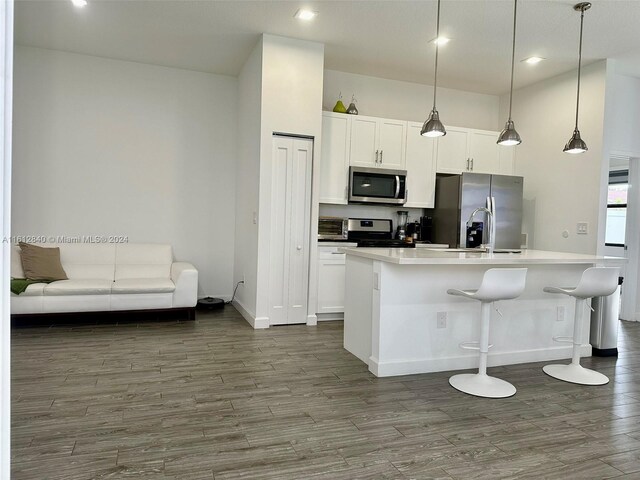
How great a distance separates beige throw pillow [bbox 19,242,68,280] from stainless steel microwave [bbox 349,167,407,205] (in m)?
3.41

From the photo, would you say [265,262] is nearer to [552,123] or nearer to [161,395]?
[161,395]

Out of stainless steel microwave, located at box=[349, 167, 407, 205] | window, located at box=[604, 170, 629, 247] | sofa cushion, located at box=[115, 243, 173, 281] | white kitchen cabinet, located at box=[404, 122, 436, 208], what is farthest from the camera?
window, located at box=[604, 170, 629, 247]

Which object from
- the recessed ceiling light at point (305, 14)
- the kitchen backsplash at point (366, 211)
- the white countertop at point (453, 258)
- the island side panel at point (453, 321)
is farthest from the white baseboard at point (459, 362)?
the recessed ceiling light at point (305, 14)

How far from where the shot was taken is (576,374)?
135 inches

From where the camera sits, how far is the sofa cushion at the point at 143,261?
17.3 feet

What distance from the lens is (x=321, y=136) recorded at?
5.16 meters

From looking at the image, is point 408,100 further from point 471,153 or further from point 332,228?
point 332,228

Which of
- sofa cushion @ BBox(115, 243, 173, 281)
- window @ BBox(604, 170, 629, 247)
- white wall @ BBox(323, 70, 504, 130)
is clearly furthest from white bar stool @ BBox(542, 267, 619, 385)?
window @ BBox(604, 170, 629, 247)

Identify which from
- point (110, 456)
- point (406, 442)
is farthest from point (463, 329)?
point (110, 456)

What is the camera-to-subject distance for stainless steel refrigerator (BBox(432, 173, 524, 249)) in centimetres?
554

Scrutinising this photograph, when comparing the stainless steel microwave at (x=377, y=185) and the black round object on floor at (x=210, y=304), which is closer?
the stainless steel microwave at (x=377, y=185)

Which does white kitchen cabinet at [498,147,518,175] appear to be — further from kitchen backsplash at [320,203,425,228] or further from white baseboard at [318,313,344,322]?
white baseboard at [318,313,344,322]

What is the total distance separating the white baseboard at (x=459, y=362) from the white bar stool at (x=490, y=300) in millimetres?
251

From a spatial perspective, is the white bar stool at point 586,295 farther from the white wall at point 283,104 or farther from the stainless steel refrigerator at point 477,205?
the white wall at point 283,104
